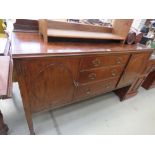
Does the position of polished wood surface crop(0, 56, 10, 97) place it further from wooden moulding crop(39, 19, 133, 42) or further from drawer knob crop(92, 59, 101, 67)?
drawer knob crop(92, 59, 101, 67)

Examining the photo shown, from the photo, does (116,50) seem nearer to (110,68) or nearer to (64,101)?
(110,68)

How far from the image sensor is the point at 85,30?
141 centimetres

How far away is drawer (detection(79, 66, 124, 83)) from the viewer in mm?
1231

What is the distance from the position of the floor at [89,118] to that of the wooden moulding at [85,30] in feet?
3.34

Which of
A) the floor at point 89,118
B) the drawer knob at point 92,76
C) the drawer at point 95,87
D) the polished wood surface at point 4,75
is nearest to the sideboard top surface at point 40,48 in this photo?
the polished wood surface at point 4,75

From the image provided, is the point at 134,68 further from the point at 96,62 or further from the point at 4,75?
the point at 4,75

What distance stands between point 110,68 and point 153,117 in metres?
1.21

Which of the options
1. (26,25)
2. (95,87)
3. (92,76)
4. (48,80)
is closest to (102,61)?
(92,76)

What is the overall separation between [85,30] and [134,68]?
828 mm

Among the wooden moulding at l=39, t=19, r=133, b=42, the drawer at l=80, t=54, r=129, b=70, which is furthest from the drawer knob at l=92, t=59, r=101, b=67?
the wooden moulding at l=39, t=19, r=133, b=42

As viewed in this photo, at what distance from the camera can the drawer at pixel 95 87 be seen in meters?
1.37

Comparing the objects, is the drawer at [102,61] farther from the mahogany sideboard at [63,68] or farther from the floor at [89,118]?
the floor at [89,118]
